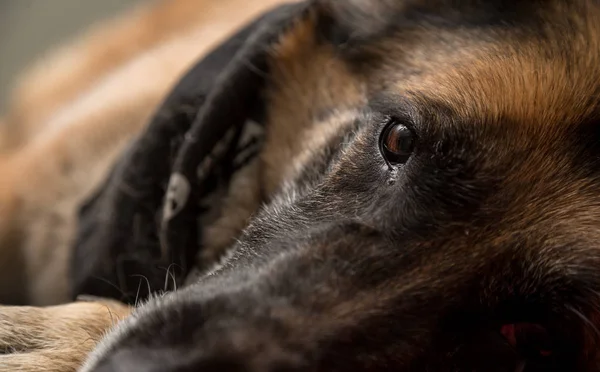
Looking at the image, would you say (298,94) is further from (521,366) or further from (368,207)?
(521,366)

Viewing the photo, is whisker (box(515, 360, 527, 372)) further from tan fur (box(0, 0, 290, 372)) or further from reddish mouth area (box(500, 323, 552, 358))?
tan fur (box(0, 0, 290, 372))

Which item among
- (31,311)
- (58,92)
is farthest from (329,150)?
(58,92)

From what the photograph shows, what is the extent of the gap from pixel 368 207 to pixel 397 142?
95 millimetres

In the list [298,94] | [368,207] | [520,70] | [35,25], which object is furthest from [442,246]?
[35,25]

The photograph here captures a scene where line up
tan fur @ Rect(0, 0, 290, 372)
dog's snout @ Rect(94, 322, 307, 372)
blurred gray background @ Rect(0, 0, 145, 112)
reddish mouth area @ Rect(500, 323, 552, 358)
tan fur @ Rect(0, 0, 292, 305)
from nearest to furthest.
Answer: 1. dog's snout @ Rect(94, 322, 307, 372)
2. reddish mouth area @ Rect(500, 323, 552, 358)
3. tan fur @ Rect(0, 0, 290, 372)
4. tan fur @ Rect(0, 0, 292, 305)
5. blurred gray background @ Rect(0, 0, 145, 112)

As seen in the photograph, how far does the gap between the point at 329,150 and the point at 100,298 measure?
428 millimetres

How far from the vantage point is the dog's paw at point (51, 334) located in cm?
94

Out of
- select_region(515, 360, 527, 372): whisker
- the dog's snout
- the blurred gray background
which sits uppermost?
the blurred gray background

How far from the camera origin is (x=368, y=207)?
922 mm

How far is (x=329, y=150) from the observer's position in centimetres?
108

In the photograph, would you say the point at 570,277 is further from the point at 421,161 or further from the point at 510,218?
the point at 421,161

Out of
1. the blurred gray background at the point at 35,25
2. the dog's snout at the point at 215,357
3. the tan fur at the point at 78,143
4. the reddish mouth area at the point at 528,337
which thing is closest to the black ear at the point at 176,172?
the tan fur at the point at 78,143

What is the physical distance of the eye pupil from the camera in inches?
36.8

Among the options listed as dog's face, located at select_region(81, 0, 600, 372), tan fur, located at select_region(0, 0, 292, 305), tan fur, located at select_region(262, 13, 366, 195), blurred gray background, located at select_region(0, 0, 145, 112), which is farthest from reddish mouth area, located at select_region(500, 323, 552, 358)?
blurred gray background, located at select_region(0, 0, 145, 112)
